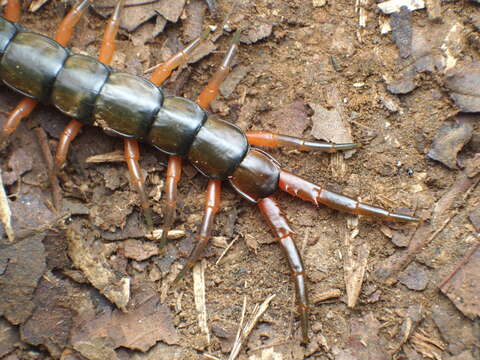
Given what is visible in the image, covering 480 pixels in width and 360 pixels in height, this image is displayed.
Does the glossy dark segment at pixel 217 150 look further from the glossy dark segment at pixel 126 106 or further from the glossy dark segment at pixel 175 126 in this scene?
the glossy dark segment at pixel 126 106

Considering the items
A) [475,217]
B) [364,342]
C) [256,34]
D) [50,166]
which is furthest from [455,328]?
[50,166]

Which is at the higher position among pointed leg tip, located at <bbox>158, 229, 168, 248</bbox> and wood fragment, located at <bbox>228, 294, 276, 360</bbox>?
pointed leg tip, located at <bbox>158, 229, 168, 248</bbox>

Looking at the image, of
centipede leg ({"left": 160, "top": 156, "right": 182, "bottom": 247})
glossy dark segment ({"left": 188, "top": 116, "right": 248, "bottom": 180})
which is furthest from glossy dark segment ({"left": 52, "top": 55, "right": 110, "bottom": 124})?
glossy dark segment ({"left": 188, "top": 116, "right": 248, "bottom": 180})

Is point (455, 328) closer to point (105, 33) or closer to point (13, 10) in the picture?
point (105, 33)

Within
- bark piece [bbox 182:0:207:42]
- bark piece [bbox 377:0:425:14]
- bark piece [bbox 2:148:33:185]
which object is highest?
bark piece [bbox 377:0:425:14]

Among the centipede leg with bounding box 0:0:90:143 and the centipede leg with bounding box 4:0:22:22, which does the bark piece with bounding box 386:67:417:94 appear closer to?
the centipede leg with bounding box 0:0:90:143

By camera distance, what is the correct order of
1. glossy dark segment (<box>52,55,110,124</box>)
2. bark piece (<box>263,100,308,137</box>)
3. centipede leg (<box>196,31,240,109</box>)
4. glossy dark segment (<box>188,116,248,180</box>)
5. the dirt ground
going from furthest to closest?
bark piece (<box>263,100,308,137</box>) → centipede leg (<box>196,31,240,109</box>) → glossy dark segment (<box>188,116,248,180</box>) → glossy dark segment (<box>52,55,110,124</box>) → the dirt ground

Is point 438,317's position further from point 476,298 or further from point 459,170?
point 459,170
